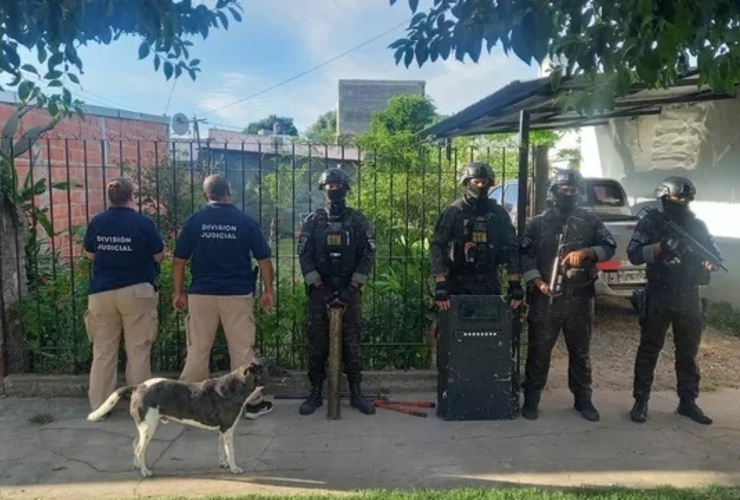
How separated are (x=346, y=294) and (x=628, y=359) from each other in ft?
11.4

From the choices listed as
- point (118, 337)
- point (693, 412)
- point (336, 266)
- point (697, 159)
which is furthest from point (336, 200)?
point (697, 159)

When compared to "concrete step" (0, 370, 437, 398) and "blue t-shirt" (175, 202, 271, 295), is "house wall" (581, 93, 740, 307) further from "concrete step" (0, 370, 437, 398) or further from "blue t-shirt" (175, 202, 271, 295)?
"blue t-shirt" (175, 202, 271, 295)

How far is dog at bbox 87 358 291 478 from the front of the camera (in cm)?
393

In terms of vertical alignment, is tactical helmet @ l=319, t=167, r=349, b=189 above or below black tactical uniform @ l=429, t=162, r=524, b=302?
above

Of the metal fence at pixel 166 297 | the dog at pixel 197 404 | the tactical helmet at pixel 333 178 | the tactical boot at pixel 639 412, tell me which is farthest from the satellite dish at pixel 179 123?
the tactical boot at pixel 639 412

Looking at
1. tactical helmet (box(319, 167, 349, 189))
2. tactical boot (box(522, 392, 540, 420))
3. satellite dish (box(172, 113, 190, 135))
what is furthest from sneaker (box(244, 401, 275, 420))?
satellite dish (box(172, 113, 190, 135))

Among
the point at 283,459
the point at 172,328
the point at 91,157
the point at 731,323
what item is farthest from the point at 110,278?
the point at 731,323

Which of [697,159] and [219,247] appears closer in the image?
[219,247]

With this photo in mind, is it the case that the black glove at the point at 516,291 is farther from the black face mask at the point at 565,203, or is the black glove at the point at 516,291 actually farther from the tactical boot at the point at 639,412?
the tactical boot at the point at 639,412

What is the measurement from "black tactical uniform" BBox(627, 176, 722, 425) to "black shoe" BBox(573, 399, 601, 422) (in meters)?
0.28

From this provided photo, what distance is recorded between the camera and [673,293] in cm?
482

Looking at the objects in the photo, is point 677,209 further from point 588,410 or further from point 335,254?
point 335,254

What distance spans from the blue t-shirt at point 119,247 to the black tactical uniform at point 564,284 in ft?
9.63

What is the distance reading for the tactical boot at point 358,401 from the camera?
5.09 m
